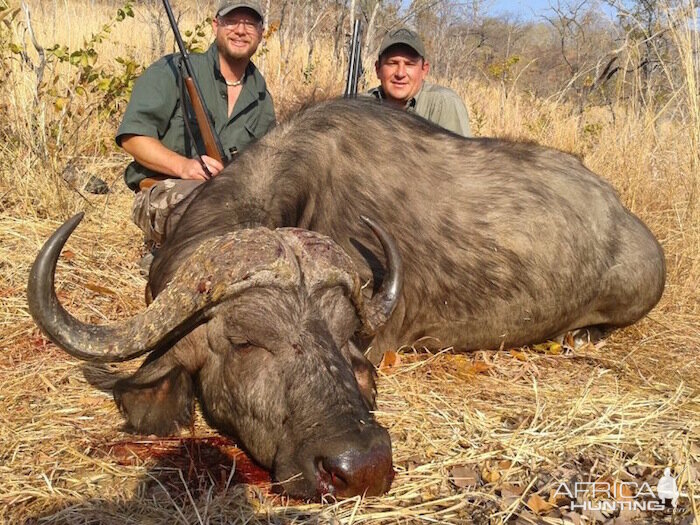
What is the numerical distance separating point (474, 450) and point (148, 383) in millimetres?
1341

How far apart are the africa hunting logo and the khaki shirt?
13.7ft

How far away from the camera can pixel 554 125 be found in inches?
353

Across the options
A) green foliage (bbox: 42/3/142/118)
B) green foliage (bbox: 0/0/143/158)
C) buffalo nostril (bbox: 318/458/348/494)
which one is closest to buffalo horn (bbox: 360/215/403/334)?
buffalo nostril (bbox: 318/458/348/494)

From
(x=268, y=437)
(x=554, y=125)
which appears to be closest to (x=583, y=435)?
(x=268, y=437)

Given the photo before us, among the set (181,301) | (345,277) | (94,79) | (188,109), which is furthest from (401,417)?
(94,79)

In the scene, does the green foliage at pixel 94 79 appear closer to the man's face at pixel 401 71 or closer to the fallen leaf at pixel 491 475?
the man's face at pixel 401 71

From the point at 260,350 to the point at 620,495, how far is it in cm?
144

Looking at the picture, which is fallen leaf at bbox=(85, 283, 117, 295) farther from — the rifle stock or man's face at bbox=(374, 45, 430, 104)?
man's face at bbox=(374, 45, 430, 104)

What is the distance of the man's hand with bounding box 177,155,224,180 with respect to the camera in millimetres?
4449

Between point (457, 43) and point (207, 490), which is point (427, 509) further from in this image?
point (457, 43)

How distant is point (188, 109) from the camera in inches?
202

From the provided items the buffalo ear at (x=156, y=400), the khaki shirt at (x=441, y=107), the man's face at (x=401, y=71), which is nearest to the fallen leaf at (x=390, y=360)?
the buffalo ear at (x=156, y=400)

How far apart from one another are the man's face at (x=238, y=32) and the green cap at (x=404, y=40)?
45.2 inches

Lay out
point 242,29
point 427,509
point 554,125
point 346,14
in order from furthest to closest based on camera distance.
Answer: point 346,14 < point 554,125 < point 242,29 < point 427,509
